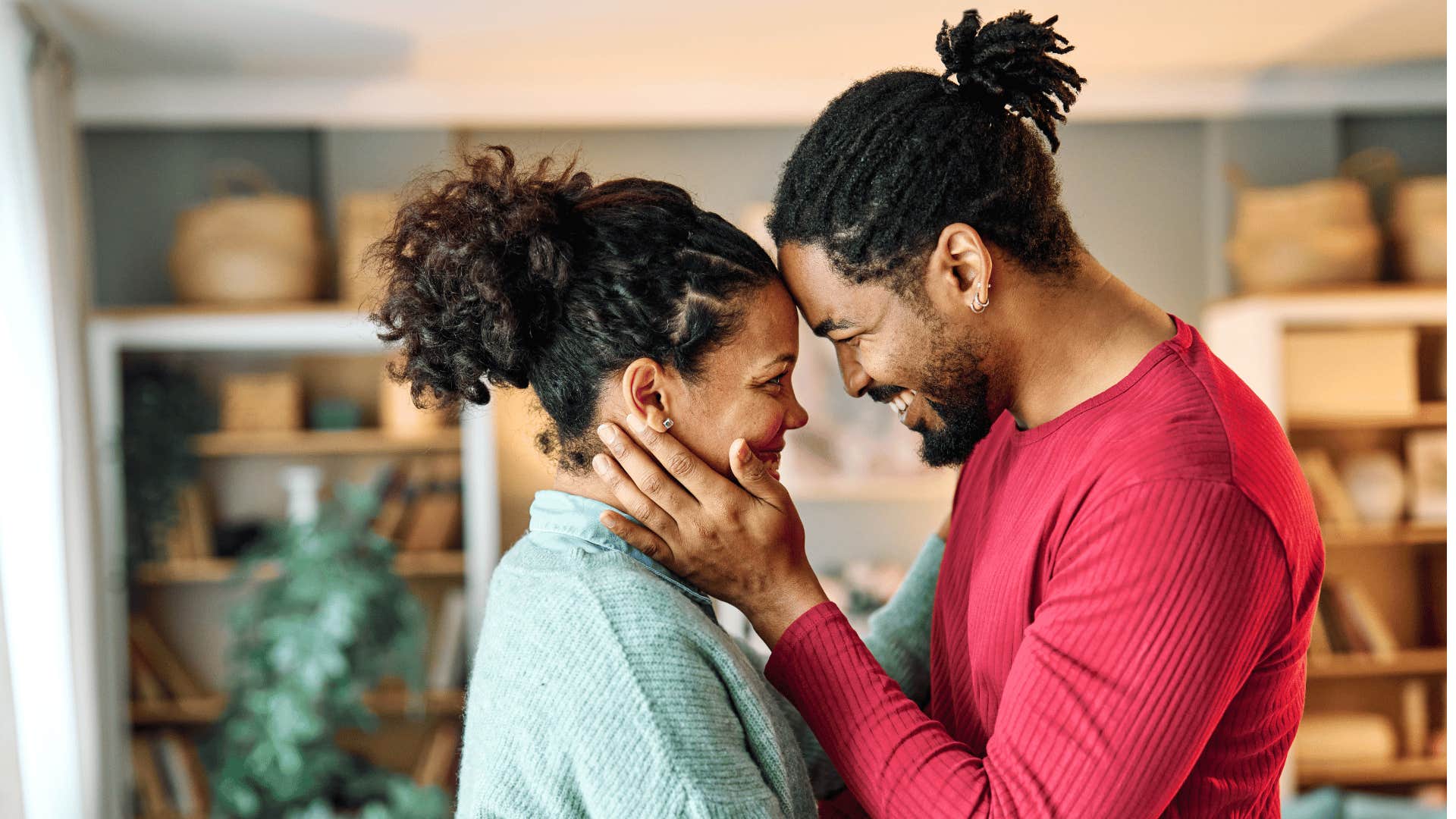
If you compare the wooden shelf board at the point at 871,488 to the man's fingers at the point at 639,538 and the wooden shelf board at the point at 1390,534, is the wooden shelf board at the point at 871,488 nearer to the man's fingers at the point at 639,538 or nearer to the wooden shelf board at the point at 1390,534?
the wooden shelf board at the point at 1390,534

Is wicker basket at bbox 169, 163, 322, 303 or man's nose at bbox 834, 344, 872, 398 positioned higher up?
wicker basket at bbox 169, 163, 322, 303

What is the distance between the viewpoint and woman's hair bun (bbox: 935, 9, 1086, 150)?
1184 mm

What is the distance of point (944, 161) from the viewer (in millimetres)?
1172

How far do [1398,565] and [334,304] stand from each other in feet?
13.0

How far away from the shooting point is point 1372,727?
13.1ft

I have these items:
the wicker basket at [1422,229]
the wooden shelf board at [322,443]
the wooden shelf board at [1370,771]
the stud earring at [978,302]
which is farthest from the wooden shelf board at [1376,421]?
the stud earring at [978,302]

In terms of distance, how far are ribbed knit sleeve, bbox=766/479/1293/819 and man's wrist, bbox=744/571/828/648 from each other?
19 cm

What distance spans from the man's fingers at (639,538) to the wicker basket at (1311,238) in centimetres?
338

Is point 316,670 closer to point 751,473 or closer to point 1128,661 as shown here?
point 751,473

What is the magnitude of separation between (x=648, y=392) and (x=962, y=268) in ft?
1.18

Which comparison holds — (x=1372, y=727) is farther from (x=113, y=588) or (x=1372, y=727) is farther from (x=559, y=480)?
(x=113, y=588)

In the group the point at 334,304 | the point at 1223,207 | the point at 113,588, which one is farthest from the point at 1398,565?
the point at 113,588

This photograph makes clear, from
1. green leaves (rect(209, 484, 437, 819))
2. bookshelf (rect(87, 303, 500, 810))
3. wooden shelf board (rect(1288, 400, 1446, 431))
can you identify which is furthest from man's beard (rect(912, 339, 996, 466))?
wooden shelf board (rect(1288, 400, 1446, 431))

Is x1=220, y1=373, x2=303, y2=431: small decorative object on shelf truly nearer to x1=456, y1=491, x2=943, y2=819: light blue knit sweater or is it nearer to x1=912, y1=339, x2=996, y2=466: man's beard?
x1=456, y1=491, x2=943, y2=819: light blue knit sweater
